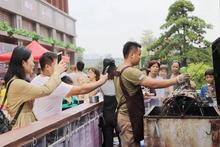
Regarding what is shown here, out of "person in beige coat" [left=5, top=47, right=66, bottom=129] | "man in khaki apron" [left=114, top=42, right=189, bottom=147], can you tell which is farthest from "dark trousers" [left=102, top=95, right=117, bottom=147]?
"person in beige coat" [left=5, top=47, right=66, bottom=129]

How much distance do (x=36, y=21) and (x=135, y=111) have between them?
29.1m

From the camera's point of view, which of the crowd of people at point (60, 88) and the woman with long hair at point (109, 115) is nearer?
the crowd of people at point (60, 88)

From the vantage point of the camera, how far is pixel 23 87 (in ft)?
11.7

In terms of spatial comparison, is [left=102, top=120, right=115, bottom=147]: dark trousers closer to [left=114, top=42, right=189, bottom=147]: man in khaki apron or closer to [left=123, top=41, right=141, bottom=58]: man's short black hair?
[left=114, top=42, right=189, bottom=147]: man in khaki apron

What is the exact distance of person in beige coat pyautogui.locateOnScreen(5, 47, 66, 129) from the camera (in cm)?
358

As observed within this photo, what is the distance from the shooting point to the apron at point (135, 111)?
4496 mm

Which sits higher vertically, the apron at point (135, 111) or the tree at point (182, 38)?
the tree at point (182, 38)

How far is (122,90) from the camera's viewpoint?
4520 millimetres

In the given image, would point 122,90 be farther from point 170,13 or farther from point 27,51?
point 170,13

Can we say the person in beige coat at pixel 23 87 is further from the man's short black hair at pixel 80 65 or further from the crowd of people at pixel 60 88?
the man's short black hair at pixel 80 65

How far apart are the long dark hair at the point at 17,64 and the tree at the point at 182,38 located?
801 inches

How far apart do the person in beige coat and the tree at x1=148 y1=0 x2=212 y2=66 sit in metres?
20.3

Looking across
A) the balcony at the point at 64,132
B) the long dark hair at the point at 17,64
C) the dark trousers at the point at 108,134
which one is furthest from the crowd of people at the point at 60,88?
the dark trousers at the point at 108,134

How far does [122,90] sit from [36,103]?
982 millimetres
